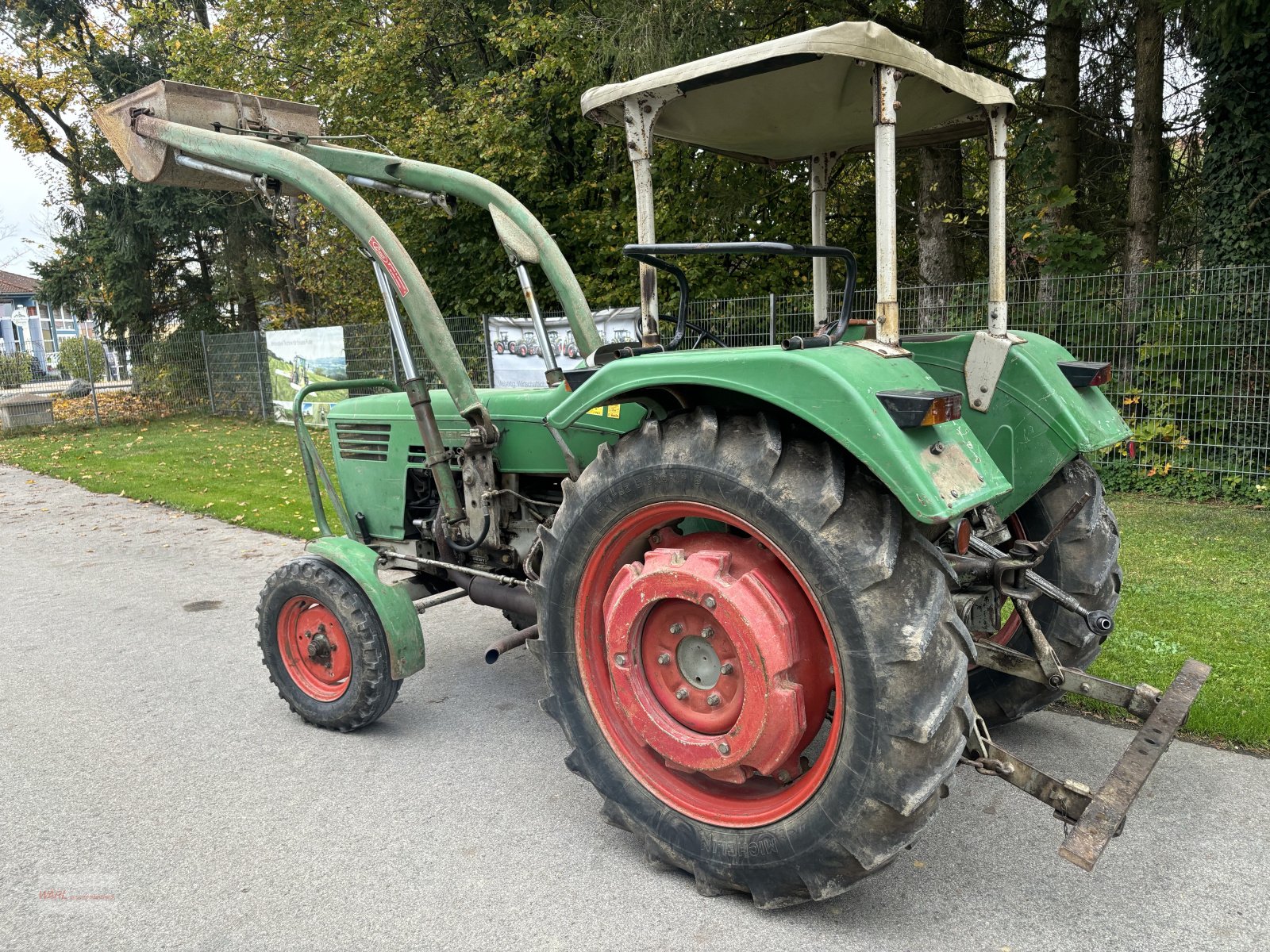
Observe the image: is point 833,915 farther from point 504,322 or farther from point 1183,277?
point 504,322

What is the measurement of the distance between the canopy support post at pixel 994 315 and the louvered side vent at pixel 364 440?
2.54 metres

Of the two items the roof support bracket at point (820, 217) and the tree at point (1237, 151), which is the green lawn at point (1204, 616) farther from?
the tree at point (1237, 151)

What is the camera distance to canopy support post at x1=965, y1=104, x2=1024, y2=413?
3.09 meters

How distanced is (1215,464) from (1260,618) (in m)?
4.09

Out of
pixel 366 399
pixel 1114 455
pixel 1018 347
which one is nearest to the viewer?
pixel 1018 347

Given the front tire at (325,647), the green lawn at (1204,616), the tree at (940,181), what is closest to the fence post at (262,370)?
the tree at (940,181)

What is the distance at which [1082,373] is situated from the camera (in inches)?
129

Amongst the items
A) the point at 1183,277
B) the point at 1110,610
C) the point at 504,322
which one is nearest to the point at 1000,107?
the point at 1110,610

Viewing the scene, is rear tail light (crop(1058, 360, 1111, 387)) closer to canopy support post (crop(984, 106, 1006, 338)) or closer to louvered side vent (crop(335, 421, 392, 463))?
canopy support post (crop(984, 106, 1006, 338))

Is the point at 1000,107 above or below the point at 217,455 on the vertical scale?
above

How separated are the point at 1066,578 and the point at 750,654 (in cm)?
149

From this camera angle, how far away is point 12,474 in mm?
12094

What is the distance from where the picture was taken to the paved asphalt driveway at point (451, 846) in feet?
7.86

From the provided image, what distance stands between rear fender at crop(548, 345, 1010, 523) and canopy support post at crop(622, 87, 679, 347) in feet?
1.41
